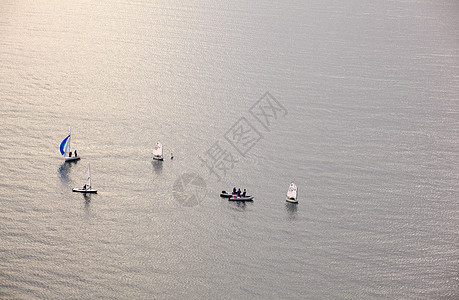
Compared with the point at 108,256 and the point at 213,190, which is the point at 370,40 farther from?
the point at 108,256

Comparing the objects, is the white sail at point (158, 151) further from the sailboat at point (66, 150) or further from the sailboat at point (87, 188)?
the sailboat at point (87, 188)


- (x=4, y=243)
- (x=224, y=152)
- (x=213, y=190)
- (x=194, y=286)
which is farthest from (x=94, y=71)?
(x=194, y=286)

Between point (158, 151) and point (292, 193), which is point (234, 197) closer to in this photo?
point (292, 193)

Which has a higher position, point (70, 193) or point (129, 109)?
point (129, 109)

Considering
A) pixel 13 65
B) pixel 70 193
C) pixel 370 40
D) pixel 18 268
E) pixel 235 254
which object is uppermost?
pixel 370 40

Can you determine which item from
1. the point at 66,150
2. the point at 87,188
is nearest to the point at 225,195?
the point at 87,188

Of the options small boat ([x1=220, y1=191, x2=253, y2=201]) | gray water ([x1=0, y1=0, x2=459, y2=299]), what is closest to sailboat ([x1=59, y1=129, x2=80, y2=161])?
gray water ([x1=0, y1=0, x2=459, y2=299])
